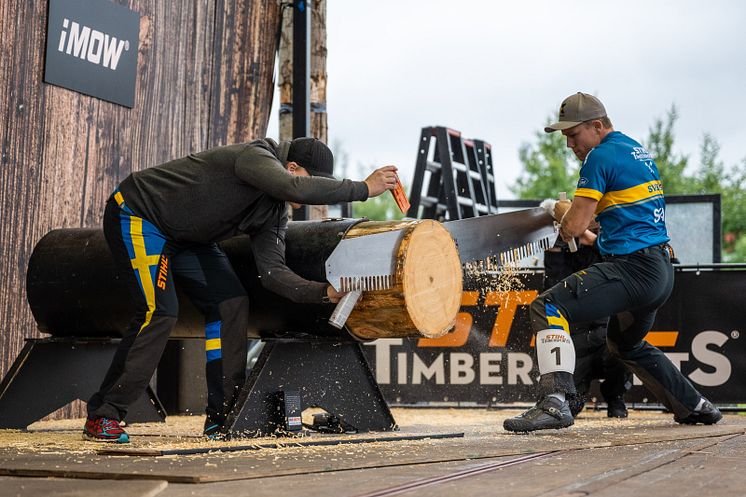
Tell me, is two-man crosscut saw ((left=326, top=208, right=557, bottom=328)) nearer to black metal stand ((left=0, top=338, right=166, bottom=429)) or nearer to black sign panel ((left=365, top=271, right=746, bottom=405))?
black sign panel ((left=365, top=271, right=746, bottom=405))

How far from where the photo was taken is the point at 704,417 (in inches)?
256

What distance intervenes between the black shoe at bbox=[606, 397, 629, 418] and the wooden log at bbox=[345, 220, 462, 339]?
8.05 ft

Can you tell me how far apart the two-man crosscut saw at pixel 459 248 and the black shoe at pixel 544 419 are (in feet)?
3.10

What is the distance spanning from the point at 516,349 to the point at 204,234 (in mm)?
3752

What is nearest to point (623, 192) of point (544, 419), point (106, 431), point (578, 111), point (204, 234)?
point (578, 111)

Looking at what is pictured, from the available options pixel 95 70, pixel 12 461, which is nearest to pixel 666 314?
pixel 95 70

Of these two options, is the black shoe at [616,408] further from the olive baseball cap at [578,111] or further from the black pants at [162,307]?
the black pants at [162,307]

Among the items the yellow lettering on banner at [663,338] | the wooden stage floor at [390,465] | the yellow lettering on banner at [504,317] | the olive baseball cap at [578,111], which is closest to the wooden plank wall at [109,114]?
the wooden stage floor at [390,465]

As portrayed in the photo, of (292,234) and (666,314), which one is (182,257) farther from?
(666,314)

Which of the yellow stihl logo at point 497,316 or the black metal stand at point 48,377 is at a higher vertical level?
the yellow stihl logo at point 497,316

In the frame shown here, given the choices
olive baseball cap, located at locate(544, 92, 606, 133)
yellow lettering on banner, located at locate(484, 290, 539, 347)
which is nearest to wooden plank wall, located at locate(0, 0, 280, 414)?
yellow lettering on banner, located at locate(484, 290, 539, 347)

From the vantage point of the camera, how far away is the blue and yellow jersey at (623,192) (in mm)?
5852

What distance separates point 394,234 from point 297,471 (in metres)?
1.72

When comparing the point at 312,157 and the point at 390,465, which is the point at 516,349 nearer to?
the point at 312,157
